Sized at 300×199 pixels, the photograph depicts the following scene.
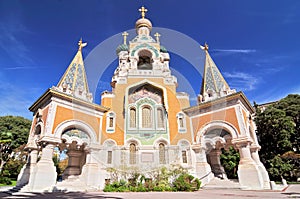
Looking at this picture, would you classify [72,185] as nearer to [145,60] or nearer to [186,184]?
[186,184]

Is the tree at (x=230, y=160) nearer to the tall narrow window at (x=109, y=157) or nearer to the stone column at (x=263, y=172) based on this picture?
the stone column at (x=263, y=172)

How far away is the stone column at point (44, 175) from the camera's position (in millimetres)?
11648

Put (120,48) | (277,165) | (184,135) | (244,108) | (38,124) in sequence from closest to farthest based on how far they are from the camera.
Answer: (38,124)
(244,108)
(184,135)
(277,165)
(120,48)

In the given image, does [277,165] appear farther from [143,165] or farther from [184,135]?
[143,165]

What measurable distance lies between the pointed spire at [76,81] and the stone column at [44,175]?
17.6ft

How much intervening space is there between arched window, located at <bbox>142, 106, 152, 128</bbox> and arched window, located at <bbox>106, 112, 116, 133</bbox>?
274 centimetres

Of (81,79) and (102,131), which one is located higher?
(81,79)

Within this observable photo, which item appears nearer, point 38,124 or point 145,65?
point 38,124

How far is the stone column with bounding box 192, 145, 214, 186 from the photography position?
14.8m

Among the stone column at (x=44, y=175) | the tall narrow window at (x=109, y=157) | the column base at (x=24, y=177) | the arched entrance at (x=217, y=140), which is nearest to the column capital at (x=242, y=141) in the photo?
the arched entrance at (x=217, y=140)

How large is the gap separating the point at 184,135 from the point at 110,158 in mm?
6615

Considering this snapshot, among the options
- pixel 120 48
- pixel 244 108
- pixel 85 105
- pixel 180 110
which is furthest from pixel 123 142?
pixel 120 48

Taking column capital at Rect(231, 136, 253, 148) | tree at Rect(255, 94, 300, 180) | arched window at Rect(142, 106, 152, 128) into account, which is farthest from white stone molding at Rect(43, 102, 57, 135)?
tree at Rect(255, 94, 300, 180)

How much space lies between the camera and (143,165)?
16.2 meters
